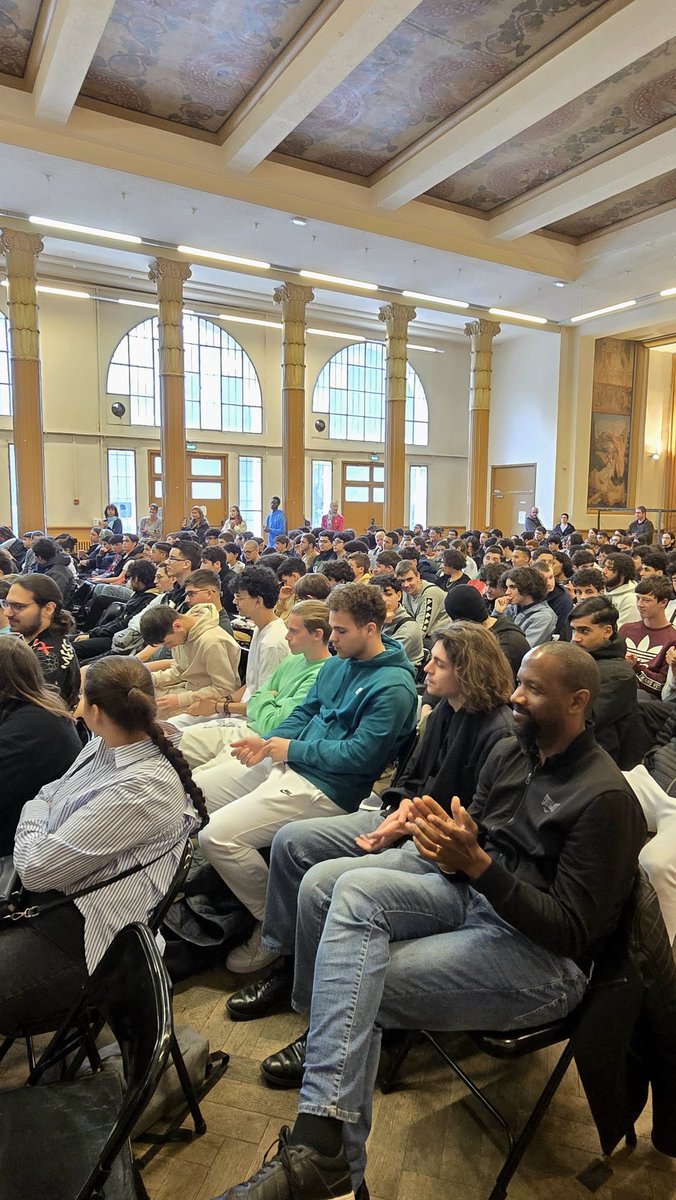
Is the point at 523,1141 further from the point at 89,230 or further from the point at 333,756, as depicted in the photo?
the point at 89,230

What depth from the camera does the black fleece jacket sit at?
1.59 m

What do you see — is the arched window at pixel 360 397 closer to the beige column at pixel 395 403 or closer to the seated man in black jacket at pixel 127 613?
the beige column at pixel 395 403

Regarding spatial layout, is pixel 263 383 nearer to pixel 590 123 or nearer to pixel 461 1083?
pixel 590 123

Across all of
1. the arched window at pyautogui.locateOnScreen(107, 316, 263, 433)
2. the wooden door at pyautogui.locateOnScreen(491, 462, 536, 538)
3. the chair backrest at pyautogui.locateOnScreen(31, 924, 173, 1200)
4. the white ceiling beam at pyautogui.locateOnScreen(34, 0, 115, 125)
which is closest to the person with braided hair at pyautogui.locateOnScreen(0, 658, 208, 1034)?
the chair backrest at pyautogui.locateOnScreen(31, 924, 173, 1200)

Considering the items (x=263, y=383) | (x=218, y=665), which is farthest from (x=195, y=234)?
(x=218, y=665)

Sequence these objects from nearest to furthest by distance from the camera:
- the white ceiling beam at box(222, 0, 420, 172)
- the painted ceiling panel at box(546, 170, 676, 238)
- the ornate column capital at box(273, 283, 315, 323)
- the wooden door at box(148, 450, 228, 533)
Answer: the white ceiling beam at box(222, 0, 420, 172)
the painted ceiling panel at box(546, 170, 676, 238)
the ornate column capital at box(273, 283, 315, 323)
the wooden door at box(148, 450, 228, 533)

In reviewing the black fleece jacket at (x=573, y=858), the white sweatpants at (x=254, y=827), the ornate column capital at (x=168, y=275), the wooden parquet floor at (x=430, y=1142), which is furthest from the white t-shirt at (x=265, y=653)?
the ornate column capital at (x=168, y=275)

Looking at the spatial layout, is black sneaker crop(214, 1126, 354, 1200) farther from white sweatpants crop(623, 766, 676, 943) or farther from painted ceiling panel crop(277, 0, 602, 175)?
painted ceiling panel crop(277, 0, 602, 175)

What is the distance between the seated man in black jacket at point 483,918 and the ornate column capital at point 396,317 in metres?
14.6

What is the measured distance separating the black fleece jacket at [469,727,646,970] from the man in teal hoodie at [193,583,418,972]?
835 mm

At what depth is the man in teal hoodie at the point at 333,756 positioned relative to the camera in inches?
100

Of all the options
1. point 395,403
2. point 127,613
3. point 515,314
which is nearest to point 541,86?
point 395,403

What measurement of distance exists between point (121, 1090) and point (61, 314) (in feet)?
53.9

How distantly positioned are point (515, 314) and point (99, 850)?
17.1m
